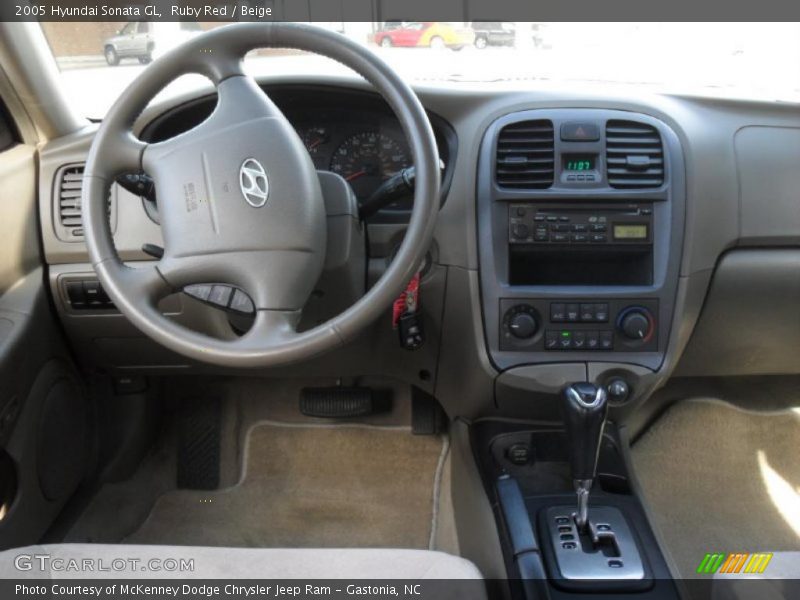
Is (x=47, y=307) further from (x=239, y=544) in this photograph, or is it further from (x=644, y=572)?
(x=644, y=572)

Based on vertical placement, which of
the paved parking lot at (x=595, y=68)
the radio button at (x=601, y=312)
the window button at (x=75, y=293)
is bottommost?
the radio button at (x=601, y=312)

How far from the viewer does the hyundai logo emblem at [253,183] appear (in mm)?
1146

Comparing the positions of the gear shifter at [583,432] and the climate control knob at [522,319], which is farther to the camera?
the climate control knob at [522,319]

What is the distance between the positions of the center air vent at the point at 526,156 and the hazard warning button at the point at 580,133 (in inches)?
1.3

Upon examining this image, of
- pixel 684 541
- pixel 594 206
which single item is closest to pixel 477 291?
pixel 594 206

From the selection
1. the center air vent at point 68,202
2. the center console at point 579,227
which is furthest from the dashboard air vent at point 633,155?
the center air vent at point 68,202

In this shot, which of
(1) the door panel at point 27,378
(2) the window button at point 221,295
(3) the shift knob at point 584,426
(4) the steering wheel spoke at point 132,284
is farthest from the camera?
(1) the door panel at point 27,378

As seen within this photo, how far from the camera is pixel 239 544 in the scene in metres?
1.94

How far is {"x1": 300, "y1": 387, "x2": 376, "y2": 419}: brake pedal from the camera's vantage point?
208 centimetres

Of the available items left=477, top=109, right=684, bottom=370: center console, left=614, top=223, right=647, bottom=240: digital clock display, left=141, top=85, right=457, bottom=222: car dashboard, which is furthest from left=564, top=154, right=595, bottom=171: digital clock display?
left=141, top=85, right=457, bottom=222: car dashboard

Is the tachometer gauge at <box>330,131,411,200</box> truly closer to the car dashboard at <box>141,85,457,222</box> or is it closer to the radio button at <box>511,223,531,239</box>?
the car dashboard at <box>141,85,457,222</box>

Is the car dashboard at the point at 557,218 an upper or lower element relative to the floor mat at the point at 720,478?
upper

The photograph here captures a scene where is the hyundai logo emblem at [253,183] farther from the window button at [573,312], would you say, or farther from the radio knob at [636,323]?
the radio knob at [636,323]

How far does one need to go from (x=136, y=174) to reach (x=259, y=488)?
1.13 metres
